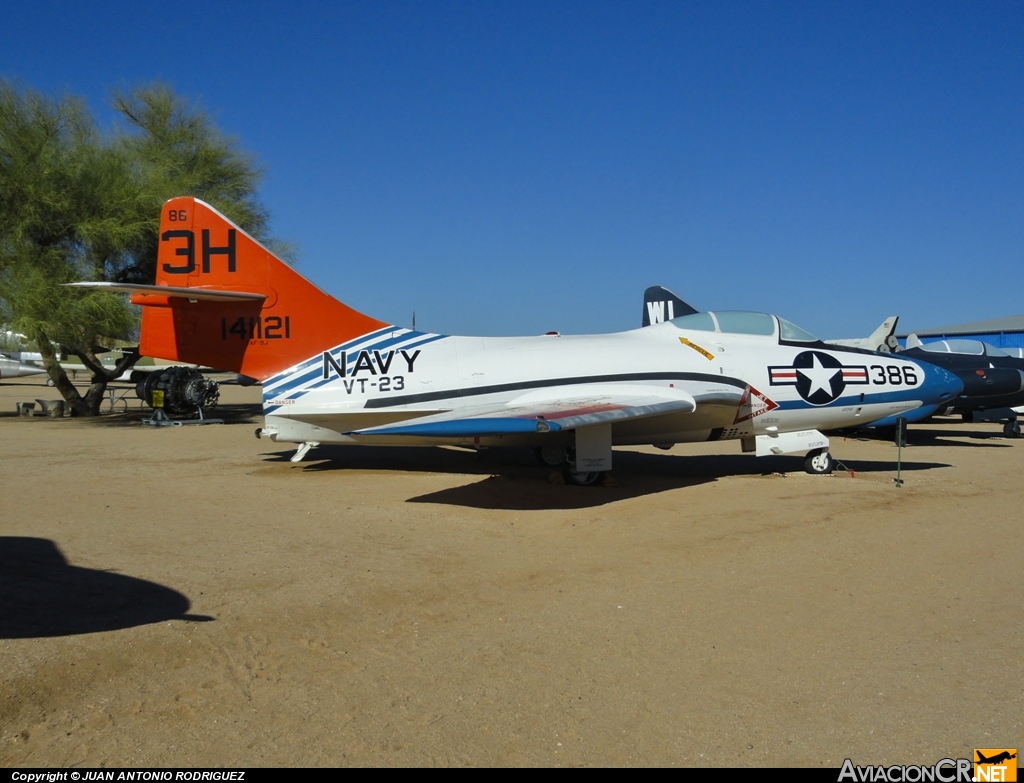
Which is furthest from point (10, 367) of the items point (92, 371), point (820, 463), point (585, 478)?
point (820, 463)

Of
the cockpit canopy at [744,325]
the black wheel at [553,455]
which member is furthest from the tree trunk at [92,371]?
the cockpit canopy at [744,325]

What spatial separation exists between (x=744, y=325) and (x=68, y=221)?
19731 millimetres

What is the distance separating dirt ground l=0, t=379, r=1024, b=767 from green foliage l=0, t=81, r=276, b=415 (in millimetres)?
11926

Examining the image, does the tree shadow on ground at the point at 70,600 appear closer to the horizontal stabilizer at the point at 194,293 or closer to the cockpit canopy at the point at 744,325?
the horizontal stabilizer at the point at 194,293

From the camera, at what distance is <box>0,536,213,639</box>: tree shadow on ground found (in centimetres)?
501

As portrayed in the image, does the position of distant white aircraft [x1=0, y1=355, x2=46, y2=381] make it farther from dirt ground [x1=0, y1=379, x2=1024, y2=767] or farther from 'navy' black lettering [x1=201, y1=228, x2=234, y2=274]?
dirt ground [x1=0, y1=379, x2=1024, y2=767]

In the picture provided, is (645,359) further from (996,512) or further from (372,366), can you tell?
(996,512)

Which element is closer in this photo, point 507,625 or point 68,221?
point 507,625

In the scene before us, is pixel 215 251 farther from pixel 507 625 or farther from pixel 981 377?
pixel 981 377

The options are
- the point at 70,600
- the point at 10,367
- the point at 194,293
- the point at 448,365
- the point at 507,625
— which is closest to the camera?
the point at 507,625

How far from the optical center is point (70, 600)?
18.1 feet

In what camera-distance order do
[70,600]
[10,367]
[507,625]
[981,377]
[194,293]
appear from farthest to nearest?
[10,367], [981,377], [194,293], [70,600], [507,625]

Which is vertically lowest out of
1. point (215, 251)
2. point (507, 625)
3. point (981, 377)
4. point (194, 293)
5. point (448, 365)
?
point (507, 625)

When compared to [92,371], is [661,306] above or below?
above
